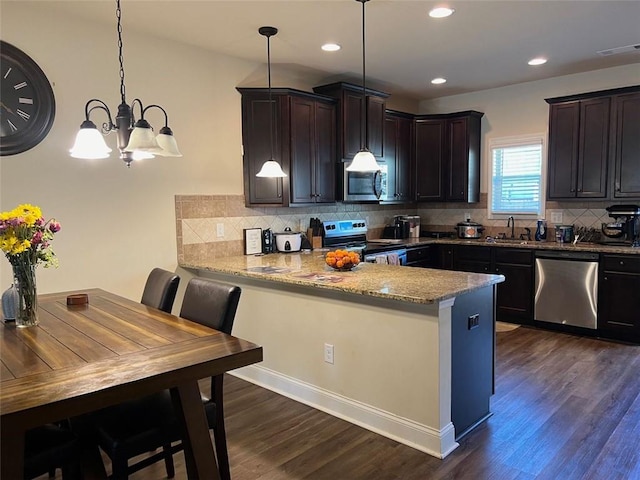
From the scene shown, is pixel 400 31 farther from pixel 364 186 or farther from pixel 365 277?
pixel 365 277

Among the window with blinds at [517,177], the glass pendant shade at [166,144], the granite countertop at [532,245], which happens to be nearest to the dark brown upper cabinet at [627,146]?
the granite countertop at [532,245]

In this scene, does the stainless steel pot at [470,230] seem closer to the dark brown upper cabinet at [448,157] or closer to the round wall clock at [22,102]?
the dark brown upper cabinet at [448,157]

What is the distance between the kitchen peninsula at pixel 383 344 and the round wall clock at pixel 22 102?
4.87 feet

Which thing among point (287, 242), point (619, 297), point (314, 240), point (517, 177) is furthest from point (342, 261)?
point (517, 177)

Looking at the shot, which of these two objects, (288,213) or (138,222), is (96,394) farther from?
(288,213)

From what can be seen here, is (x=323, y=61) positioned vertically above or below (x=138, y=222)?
above

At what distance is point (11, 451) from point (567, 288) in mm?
4674

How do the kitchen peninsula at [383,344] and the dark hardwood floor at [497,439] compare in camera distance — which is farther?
the kitchen peninsula at [383,344]

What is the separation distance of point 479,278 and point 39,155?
→ 2.90 m

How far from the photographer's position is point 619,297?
14.1 feet

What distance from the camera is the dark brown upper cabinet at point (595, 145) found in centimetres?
441

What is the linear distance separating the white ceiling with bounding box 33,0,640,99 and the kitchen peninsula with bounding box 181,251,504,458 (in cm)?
175

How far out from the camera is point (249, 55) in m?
4.02

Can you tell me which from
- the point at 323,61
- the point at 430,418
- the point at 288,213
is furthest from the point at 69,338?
the point at 323,61
